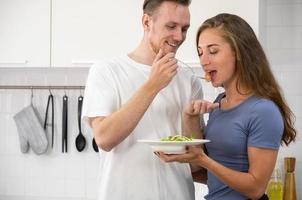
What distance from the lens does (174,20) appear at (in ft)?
4.83

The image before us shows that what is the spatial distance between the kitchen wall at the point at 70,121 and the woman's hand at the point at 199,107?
112cm

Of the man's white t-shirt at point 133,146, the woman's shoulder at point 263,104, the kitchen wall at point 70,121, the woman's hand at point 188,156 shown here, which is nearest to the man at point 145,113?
the man's white t-shirt at point 133,146

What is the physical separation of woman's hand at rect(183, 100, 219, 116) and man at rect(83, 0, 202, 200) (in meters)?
0.06

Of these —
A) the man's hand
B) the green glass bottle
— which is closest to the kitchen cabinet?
the green glass bottle

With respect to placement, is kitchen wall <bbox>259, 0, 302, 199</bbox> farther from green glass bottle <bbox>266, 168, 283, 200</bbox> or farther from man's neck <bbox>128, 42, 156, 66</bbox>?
man's neck <bbox>128, 42, 156, 66</bbox>

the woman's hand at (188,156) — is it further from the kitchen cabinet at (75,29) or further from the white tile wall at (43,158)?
the white tile wall at (43,158)

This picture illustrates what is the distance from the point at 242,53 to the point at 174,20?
237mm

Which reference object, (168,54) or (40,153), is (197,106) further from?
(40,153)

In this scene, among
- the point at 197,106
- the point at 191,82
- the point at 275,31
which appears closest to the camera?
the point at 197,106

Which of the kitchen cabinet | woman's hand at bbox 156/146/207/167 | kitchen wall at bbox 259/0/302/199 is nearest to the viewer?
woman's hand at bbox 156/146/207/167

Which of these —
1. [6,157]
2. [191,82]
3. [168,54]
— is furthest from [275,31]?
[6,157]

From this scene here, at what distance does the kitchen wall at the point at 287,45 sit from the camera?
2584mm

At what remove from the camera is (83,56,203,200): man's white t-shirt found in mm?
1434

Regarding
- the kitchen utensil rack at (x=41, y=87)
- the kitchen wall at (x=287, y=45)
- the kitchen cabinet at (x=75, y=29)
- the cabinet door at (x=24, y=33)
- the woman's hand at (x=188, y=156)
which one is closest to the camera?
the woman's hand at (x=188, y=156)
